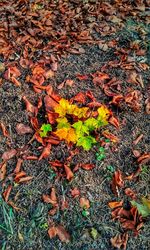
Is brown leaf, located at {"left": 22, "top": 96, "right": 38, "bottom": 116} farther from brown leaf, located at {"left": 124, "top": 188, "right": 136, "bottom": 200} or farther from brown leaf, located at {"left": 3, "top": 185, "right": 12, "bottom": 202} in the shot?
brown leaf, located at {"left": 124, "top": 188, "right": 136, "bottom": 200}

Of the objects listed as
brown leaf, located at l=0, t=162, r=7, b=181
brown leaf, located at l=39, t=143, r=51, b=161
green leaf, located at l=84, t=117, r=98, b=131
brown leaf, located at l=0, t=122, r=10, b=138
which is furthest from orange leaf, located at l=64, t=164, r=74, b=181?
brown leaf, located at l=0, t=122, r=10, b=138

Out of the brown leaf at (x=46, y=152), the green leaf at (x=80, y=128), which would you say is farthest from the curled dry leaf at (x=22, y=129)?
the green leaf at (x=80, y=128)

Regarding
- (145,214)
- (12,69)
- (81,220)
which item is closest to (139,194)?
(145,214)

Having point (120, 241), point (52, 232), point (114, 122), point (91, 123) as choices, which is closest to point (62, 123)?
point (91, 123)

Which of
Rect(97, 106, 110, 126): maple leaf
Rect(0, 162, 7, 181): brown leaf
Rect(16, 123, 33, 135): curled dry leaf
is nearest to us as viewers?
Rect(0, 162, 7, 181): brown leaf

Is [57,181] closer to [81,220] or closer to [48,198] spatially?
[48,198]

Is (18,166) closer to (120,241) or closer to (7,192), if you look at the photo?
(7,192)
